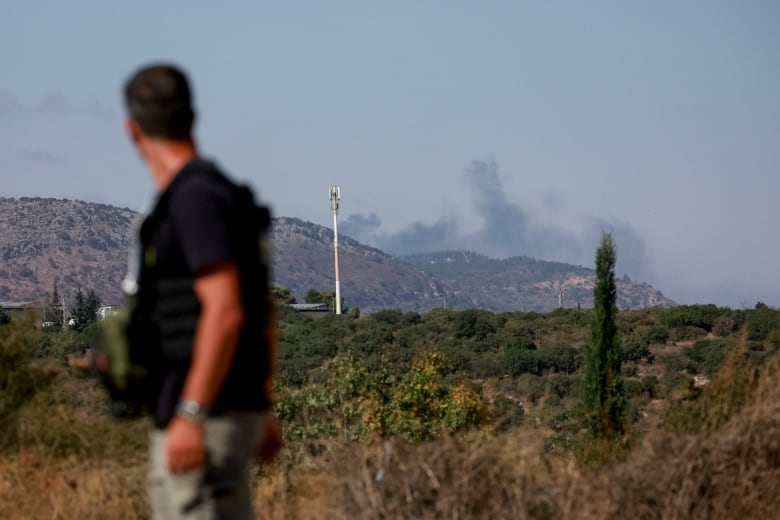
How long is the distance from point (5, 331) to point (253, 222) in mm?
5577

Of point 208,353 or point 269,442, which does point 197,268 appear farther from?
point 269,442

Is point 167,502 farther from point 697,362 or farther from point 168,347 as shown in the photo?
point 697,362

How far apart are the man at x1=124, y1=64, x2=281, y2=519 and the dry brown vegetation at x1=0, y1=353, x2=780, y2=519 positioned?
1491 mm

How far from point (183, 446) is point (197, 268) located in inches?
18.8

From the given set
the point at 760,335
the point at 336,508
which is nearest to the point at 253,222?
the point at 336,508

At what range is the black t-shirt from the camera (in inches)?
139

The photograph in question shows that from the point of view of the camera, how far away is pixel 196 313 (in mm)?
3582

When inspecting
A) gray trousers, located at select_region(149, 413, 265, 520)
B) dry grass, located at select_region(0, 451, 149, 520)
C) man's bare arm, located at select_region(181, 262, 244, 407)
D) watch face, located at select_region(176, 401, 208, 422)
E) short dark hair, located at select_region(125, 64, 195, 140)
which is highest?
short dark hair, located at select_region(125, 64, 195, 140)

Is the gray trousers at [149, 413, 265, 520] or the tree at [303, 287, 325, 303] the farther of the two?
the tree at [303, 287, 325, 303]

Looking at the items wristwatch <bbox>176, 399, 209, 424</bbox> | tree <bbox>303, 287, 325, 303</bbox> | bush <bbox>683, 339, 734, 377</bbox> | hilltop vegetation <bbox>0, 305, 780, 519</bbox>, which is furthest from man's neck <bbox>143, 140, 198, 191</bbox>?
tree <bbox>303, 287, 325, 303</bbox>

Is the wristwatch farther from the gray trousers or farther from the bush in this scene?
the bush

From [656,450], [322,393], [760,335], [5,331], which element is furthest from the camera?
[760,335]

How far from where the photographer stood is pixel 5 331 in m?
8.79

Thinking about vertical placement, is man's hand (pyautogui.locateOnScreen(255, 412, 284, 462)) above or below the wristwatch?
below
